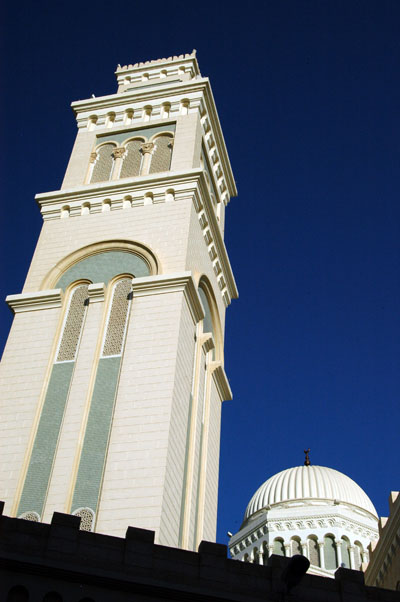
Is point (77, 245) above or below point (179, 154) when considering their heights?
below

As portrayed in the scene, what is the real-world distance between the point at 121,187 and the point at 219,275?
411 centimetres

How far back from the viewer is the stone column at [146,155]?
23.5 m

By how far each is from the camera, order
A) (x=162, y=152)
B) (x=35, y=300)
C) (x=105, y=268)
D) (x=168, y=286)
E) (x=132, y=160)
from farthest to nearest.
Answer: (x=132, y=160) < (x=162, y=152) < (x=105, y=268) < (x=35, y=300) < (x=168, y=286)

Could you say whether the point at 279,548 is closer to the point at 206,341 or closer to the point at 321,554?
the point at 321,554

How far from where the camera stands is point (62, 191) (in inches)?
907

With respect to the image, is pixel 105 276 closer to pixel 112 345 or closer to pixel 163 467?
pixel 112 345

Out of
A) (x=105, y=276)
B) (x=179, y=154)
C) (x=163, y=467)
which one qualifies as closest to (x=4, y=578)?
(x=163, y=467)

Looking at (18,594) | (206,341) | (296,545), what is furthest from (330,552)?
(18,594)

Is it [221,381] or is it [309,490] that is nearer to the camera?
[221,381]

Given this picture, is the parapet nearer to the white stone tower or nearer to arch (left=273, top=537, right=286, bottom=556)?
the white stone tower

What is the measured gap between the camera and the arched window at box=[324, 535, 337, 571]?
34.7 meters

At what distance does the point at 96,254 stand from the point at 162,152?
5060 mm

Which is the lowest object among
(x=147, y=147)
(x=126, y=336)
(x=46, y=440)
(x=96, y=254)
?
(x=46, y=440)

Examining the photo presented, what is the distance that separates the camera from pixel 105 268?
20359 mm
